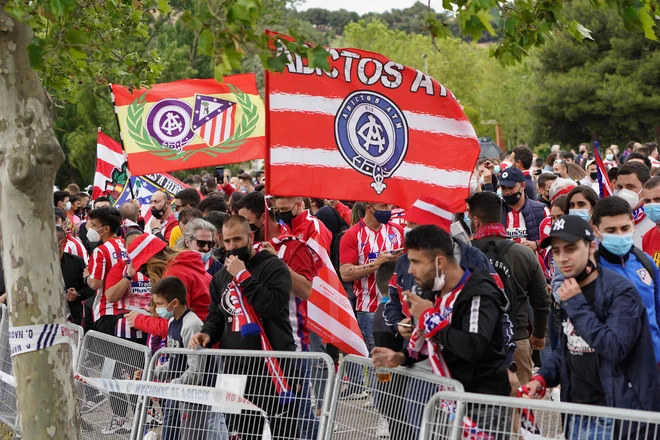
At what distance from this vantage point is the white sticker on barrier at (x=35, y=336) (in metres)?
6.27

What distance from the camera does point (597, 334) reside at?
188 inches

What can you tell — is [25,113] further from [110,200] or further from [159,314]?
[110,200]

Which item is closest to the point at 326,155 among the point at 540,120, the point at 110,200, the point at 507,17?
the point at 507,17

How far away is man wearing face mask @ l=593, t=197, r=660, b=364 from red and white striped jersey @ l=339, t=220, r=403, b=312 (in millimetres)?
4045

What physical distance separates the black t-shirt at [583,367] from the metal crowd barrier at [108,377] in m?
3.09

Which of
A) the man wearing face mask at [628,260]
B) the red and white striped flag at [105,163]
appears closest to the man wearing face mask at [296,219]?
the man wearing face mask at [628,260]

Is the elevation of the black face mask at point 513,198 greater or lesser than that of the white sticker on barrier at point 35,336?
greater

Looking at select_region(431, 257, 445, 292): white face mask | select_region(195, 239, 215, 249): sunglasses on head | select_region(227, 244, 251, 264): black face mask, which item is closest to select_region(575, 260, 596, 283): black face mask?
select_region(431, 257, 445, 292): white face mask

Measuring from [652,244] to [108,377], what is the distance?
428cm

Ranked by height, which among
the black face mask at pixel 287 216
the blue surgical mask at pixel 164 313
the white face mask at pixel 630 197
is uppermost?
the white face mask at pixel 630 197

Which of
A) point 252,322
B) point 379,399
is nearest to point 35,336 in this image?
point 252,322

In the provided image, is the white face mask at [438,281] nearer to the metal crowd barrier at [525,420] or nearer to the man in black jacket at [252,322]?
the metal crowd barrier at [525,420]

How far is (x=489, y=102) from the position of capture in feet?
242

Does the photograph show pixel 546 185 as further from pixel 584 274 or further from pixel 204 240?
pixel 584 274
